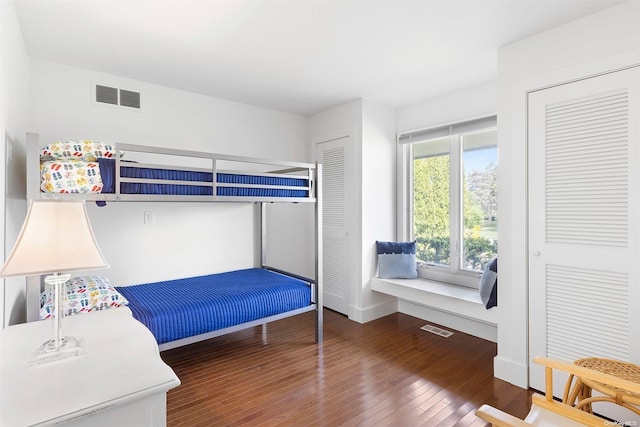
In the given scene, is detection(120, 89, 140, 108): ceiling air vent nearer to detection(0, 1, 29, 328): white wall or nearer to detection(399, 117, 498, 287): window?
detection(0, 1, 29, 328): white wall

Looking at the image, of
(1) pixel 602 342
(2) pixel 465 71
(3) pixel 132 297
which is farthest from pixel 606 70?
(3) pixel 132 297

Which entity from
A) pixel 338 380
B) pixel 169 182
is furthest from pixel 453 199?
pixel 169 182

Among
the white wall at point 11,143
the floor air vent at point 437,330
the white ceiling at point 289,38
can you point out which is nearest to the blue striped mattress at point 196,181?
the white wall at point 11,143

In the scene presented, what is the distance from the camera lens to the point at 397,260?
3654 mm

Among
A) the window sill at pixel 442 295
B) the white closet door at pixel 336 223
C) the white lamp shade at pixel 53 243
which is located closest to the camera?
the white lamp shade at pixel 53 243


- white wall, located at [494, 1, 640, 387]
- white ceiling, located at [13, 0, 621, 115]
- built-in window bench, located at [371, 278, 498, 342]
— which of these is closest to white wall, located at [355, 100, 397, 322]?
built-in window bench, located at [371, 278, 498, 342]

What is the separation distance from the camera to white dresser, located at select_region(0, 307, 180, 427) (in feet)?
3.10

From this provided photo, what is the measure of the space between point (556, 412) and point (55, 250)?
2.19m

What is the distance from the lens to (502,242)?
8.05ft

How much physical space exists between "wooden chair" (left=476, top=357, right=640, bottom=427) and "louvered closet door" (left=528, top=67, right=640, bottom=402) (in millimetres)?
701

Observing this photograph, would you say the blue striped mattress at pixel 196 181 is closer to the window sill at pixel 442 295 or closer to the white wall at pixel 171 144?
the white wall at pixel 171 144

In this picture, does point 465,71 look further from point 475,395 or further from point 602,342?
point 475,395

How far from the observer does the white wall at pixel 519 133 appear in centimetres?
206

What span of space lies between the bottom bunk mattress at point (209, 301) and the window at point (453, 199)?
5.05 feet
